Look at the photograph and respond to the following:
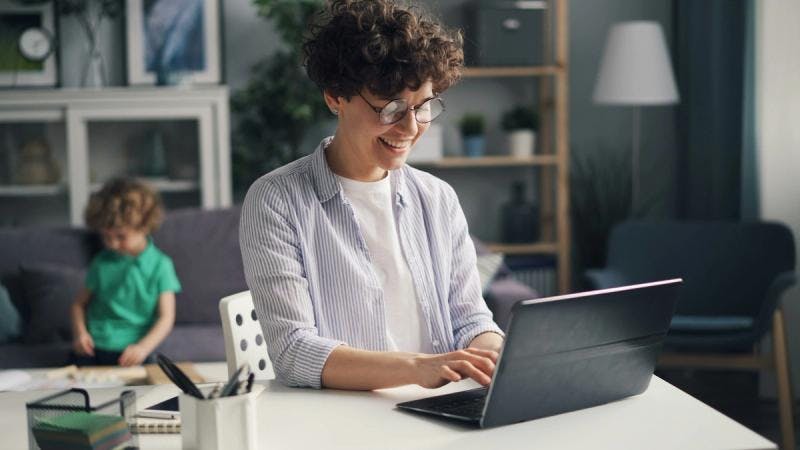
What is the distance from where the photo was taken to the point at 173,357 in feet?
11.8

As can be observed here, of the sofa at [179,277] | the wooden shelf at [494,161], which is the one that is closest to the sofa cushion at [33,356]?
the sofa at [179,277]

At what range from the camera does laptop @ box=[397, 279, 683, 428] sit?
4.71 ft

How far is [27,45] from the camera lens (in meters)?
4.82

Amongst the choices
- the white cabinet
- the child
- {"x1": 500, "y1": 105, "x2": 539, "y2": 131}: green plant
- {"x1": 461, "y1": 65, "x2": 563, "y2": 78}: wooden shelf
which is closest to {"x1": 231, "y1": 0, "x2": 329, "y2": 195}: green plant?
the white cabinet

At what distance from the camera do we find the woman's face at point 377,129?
1757 millimetres

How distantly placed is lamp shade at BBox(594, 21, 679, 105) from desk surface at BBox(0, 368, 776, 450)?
298 cm

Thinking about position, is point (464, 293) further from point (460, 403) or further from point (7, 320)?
point (7, 320)

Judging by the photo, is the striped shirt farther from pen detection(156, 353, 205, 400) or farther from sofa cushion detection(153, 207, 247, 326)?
sofa cushion detection(153, 207, 247, 326)

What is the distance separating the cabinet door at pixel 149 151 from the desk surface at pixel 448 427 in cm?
306

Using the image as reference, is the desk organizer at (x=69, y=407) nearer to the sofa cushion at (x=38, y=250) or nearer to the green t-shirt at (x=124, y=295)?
the green t-shirt at (x=124, y=295)

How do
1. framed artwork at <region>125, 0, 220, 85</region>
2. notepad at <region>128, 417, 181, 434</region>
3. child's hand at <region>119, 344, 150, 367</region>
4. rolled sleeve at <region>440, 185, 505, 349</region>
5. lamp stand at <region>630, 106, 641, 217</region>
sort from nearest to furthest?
notepad at <region>128, 417, 181, 434</region>
rolled sleeve at <region>440, 185, 505, 349</region>
child's hand at <region>119, 344, 150, 367</region>
framed artwork at <region>125, 0, 220, 85</region>
lamp stand at <region>630, 106, 641, 217</region>

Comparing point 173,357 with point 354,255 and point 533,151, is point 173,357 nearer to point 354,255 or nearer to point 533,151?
point 354,255

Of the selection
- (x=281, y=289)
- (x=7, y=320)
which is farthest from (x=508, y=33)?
(x=281, y=289)

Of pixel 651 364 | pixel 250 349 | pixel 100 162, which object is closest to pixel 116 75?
pixel 100 162
